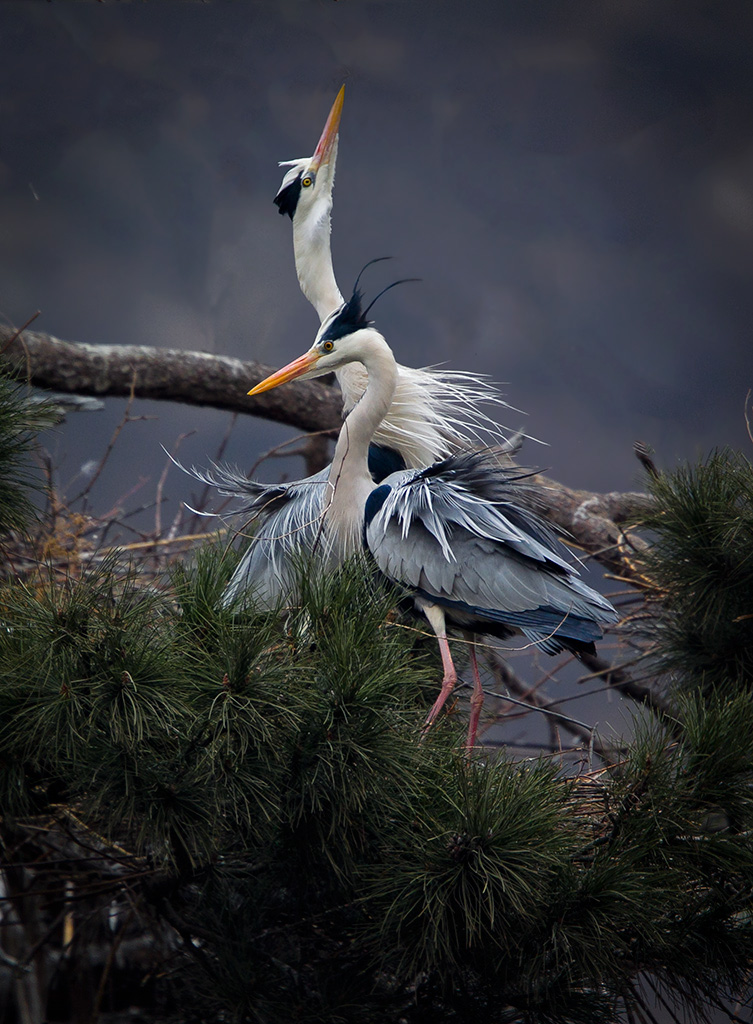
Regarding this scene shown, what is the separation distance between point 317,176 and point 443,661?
3.00 ft

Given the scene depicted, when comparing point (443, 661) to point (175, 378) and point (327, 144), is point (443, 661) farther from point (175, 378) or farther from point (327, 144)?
point (175, 378)

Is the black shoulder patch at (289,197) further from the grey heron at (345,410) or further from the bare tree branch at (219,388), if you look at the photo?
the bare tree branch at (219,388)

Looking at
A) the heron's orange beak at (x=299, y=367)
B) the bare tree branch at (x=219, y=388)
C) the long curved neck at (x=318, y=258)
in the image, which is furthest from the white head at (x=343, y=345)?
the bare tree branch at (x=219, y=388)

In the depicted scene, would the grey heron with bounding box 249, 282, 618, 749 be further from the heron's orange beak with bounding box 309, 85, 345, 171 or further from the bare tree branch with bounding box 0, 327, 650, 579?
the bare tree branch with bounding box 0, 327, 650, 579

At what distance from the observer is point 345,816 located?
71 cm

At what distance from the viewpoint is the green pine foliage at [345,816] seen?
672mm

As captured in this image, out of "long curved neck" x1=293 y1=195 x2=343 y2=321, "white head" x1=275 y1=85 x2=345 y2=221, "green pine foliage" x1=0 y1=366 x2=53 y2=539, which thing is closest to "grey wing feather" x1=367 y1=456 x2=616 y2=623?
"green pine foliage" x1=0 y1=366 x2=53 y2=539

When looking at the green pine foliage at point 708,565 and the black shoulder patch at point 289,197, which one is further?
the black shoulder patch at point 289,197

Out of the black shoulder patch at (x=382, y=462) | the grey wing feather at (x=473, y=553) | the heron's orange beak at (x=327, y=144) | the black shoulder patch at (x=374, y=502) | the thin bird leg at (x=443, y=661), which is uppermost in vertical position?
the heron's orange beak at (x=327, y=144)

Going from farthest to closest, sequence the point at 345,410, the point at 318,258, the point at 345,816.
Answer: the point at 318,258 → the point at 345,410 → the point at 345,816

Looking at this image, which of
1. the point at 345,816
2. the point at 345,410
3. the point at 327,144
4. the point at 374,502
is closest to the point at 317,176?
the point at 327,144

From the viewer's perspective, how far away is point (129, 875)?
750 millimetres

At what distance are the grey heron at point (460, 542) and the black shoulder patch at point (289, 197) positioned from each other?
497mm

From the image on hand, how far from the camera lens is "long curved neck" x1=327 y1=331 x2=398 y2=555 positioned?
1.18 m
